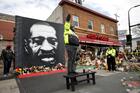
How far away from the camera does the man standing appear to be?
34.6 feet

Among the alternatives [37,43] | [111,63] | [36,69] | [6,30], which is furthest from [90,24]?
[6,30]

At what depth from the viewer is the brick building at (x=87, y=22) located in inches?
734

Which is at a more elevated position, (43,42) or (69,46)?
(43,42)

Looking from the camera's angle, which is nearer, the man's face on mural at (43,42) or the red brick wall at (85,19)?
the man's face on mural at (43,42)

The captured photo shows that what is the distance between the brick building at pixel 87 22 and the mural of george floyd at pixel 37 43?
Answer: 246 inches

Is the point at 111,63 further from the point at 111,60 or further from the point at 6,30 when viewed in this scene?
the point at 6,30

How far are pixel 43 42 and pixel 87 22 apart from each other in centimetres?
1112

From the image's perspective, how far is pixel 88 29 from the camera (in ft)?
68.6

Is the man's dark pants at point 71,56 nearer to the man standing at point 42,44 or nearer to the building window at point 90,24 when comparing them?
the man standing at point 42,44

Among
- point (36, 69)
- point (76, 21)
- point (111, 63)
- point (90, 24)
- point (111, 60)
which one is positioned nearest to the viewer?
point (36, 69)

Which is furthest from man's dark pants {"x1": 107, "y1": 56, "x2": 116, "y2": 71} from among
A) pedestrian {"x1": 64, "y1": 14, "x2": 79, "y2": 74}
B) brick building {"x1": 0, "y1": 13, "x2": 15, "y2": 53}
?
brick building {"x1": 0, "y1": 13, "x2": 15, "y2": 53}

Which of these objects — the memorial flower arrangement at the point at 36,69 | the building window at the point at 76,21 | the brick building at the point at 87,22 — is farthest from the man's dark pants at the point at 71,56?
the building window at the point at 76,21

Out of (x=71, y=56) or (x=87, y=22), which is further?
(x=87, y=22)

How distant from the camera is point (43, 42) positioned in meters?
11.3
